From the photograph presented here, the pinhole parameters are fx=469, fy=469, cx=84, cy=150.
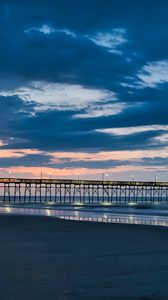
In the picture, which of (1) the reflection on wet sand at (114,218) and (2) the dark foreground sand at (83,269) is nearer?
(2) the dark foreground sand at (83,269)

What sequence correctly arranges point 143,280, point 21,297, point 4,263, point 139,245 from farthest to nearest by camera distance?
point 139,245 → point 4,263 → point 143,280 → point 21,297

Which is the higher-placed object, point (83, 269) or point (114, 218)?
Result: point (83, 269)

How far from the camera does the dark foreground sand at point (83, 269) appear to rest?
6.77m

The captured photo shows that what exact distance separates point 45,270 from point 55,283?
1.23 m

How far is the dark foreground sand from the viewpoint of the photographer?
677cm

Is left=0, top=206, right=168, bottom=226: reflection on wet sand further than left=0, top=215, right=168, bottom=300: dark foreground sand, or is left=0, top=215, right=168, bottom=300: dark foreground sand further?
left=0, top=206, right=168, bottom=226: reflection on wet sand

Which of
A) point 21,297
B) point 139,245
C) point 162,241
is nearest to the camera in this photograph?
point 21,297

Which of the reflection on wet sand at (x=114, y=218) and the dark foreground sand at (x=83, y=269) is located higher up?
the dark foreground sand at (x=83, y=269)

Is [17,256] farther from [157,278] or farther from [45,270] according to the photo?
[157,278]

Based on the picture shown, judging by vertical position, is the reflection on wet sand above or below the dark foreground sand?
below

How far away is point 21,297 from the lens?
6.39 m

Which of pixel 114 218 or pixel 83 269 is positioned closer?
pixel 83 269

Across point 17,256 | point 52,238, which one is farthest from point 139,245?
point 17,256

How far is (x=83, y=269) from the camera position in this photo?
28.7 feet
